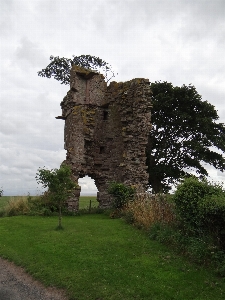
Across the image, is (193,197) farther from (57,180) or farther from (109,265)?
(57,180)

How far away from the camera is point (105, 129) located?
2220 cm

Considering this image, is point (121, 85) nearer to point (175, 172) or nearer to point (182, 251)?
point (175, 172)

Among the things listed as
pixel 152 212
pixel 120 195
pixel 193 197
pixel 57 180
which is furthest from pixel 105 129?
pixel 193 197

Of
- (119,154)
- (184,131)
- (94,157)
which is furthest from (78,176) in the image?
(184,131)

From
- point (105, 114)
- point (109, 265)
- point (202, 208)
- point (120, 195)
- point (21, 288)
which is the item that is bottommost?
point (21, 288)

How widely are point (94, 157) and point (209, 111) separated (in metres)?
12.4

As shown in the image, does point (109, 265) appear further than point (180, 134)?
No

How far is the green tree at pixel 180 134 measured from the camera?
26.8 meters

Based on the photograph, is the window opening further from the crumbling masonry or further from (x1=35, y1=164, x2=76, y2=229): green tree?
(x1=35, y1=164, x2=76, y2=229): green tree

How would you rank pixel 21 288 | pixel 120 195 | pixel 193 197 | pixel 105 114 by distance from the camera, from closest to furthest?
pixel 21 288
pixel 193 197
pixel 120 195
pixel 105 114

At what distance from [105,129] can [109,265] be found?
1507cm

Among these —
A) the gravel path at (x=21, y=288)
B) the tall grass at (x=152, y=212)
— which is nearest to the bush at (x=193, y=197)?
the tall grass at (x=152, y=212)

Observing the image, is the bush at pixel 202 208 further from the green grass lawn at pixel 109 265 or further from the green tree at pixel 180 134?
the green tree at pixel 180 134

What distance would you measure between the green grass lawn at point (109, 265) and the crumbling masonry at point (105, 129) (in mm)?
8246
